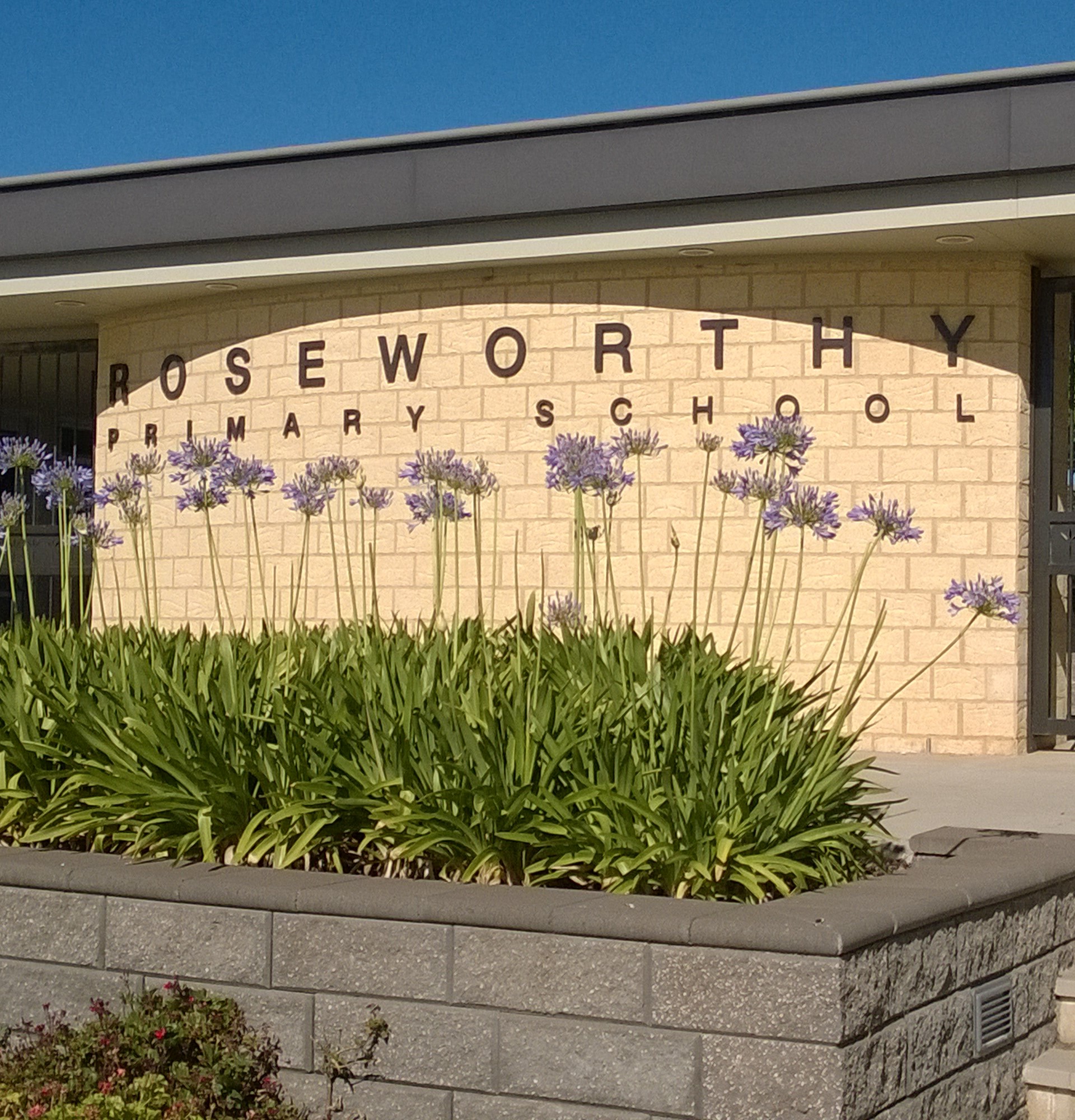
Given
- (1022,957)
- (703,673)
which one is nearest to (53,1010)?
(703,673)

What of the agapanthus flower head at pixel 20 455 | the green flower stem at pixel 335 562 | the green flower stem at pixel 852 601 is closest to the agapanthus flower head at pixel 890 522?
the green flower stem at pixel 852 601

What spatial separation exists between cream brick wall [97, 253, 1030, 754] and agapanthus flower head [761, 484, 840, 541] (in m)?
5.64

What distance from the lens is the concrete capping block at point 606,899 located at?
169 inches

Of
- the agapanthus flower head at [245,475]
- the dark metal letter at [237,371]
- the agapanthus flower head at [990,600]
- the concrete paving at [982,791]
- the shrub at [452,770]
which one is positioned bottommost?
the concrete paving at [982,791]

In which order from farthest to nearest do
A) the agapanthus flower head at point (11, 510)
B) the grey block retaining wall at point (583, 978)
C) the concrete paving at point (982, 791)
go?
the concrete paving at point (982, 791) < the agapanthus flower head at point (11, 510) < the grey block retaining wall at point (583, 978)

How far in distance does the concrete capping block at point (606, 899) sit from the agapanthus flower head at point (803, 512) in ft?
3.79

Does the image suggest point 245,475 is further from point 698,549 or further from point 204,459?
point 698,549

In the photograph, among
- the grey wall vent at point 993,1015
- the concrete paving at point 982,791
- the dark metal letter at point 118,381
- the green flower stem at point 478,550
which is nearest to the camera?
the grey wall vent at point 993,1015

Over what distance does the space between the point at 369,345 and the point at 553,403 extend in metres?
1.51

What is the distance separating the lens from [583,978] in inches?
175

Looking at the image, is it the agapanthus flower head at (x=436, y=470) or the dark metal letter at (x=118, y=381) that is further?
the dark metal letter at (x=118, y=381)

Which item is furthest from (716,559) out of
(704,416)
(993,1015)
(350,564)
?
(704,416)

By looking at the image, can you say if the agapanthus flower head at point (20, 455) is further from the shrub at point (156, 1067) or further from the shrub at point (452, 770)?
the shrub at point (156, 1067)

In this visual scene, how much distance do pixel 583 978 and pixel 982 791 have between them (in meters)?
5.59
